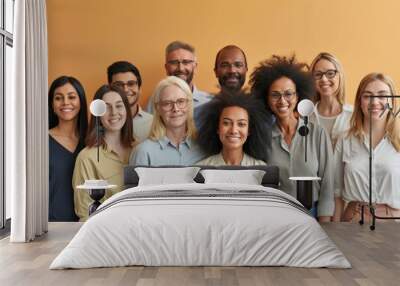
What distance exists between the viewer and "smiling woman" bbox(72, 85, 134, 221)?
840 cm

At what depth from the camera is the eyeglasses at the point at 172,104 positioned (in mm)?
8438

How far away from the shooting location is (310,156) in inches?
331

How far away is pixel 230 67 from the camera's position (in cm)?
849

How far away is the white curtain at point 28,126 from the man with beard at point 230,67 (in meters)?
2.29

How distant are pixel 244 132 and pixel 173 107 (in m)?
0.96

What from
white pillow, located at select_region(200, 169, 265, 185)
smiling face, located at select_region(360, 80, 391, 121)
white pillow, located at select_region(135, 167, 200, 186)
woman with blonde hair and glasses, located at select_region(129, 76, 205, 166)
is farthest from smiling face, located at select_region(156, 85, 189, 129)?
smiling face, located at select_region(360, 80, 391, 121)

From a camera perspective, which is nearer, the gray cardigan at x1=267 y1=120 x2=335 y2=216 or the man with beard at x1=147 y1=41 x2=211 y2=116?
the gray cardigan at x1=267 y1=120 x2=335 y2=216

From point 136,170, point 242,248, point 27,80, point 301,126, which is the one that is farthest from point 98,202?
point 242,248

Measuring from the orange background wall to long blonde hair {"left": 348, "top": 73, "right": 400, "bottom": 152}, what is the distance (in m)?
0.11

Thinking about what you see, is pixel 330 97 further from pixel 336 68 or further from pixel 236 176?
pixel 236 176

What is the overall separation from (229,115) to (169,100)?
799 mm

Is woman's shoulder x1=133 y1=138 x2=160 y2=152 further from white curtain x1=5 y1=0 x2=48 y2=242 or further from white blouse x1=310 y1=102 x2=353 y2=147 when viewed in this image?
white blouse x1=310 y1=102 x2=353 y2=147

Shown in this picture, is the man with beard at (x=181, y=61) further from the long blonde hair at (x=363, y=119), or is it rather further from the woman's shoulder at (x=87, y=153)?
the long blonde hair at (x=363, y=119)

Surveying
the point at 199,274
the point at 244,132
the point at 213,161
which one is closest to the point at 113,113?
the point at 213,161
